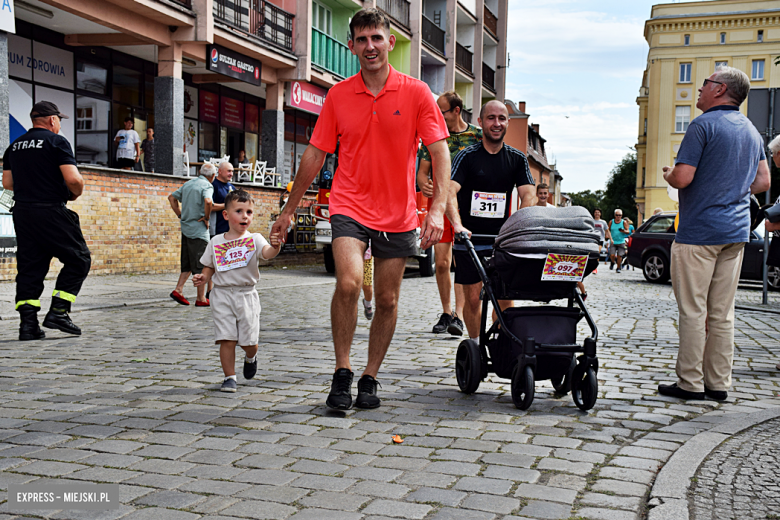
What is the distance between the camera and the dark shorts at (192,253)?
11195 millimetres

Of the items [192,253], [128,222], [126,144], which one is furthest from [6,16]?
[192,253]

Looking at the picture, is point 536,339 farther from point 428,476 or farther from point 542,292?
point 428,476

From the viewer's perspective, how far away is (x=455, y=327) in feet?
27.3

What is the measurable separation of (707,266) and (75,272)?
5731 millimetres

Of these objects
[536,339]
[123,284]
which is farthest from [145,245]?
[536,339]

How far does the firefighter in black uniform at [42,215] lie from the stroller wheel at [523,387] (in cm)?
483

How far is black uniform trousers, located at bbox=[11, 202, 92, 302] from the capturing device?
777 cm

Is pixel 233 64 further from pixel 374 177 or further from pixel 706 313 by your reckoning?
pixel 706 313

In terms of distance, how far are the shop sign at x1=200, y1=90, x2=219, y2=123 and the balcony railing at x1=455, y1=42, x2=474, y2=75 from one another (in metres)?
17.0

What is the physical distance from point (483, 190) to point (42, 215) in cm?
421

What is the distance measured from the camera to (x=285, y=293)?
13.2 m

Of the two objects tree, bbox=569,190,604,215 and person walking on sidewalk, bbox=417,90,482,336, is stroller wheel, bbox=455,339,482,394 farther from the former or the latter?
tree, bbox=569,190,604,215

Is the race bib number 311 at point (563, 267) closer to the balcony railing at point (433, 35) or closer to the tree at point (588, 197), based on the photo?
the balcony railing at point (433, 35)

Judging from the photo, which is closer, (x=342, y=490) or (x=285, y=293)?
(x=342, y=490)
